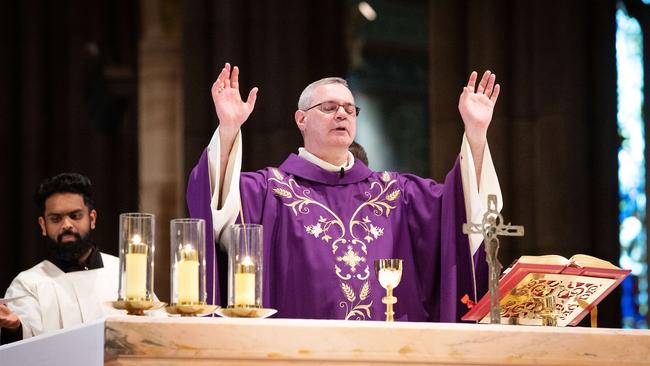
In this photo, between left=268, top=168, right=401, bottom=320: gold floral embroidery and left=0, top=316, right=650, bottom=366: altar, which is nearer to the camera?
left=0, top=316, right=650, bottom=366: altar

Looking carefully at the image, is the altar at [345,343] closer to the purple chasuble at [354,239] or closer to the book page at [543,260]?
the book page at [543,260]

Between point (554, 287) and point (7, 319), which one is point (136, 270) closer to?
point (554, 287)

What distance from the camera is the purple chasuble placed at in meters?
5.23

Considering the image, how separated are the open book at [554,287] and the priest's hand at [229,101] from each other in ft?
3.99

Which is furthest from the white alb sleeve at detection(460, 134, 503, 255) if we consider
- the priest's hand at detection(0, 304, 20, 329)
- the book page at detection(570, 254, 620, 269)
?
the priest's hand at detection(0, 304, 20, 329)

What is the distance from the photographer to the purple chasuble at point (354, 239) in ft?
17.2

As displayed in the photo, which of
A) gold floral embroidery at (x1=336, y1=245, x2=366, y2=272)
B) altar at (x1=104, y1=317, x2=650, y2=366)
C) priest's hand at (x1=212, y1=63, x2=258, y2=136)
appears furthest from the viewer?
gold floral embroidery at (x1=336, y1=245, x2=366, y2=272)

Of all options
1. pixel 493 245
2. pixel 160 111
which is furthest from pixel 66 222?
pixel 160 111

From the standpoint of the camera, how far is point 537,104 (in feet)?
27.6

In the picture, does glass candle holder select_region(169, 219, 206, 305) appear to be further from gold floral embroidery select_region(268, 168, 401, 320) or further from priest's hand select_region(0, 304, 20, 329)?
priest's hand select_region(0, 304, 20, 329)

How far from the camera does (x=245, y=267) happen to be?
393 cm

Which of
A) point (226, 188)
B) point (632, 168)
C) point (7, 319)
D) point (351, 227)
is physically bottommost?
point (7, 319)

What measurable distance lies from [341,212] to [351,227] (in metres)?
0.10

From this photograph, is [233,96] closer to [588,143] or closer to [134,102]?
[588,143]
